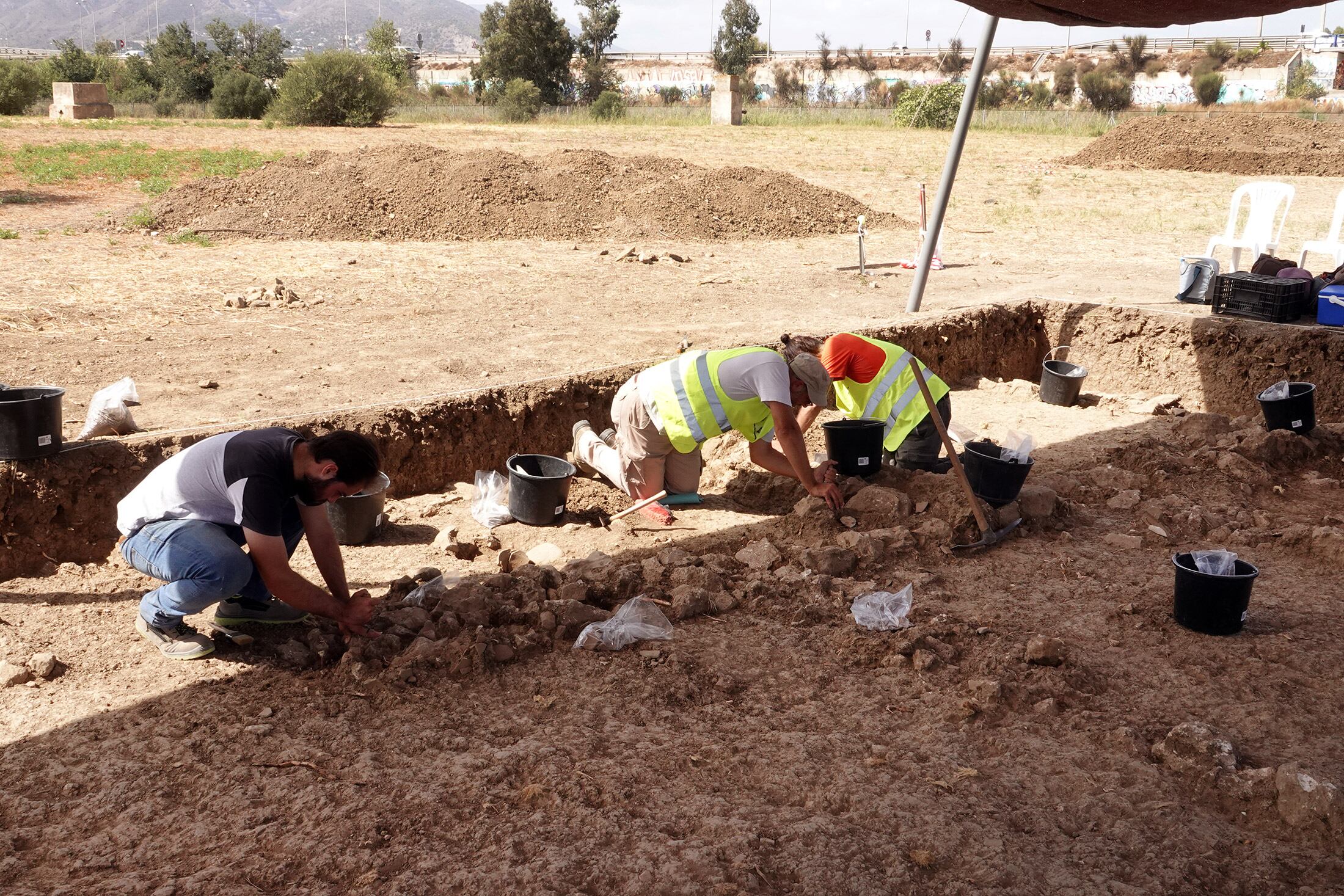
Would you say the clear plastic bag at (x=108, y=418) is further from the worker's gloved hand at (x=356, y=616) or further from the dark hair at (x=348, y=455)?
the dark hair at (x=348, y=455)

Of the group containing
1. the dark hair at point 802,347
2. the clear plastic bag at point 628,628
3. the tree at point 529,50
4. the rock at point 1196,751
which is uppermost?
the tree at point 529,50

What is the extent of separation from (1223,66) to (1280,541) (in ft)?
177

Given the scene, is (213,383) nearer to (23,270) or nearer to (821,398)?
(821,398)

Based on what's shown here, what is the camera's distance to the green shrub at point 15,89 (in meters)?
34.6

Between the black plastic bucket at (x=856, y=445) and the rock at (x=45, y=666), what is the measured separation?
3851 mm

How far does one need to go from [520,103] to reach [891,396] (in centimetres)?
3672

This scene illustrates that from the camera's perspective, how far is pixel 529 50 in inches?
1871

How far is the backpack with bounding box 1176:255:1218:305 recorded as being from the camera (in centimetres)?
878

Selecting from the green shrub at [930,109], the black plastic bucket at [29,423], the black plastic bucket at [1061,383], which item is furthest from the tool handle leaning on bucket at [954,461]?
the green shrub at [930,109]

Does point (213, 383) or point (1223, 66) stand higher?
point (1223, 66)

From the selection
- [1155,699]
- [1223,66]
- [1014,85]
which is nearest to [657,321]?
[1155,699]

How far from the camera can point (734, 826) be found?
2.92m

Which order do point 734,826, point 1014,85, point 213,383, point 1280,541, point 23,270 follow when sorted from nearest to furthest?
1. point 734,826
2. point 1280,541
3. point 213,383
4. point 23,270
5. point 1014,85

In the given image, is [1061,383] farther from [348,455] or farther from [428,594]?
[348,455]
